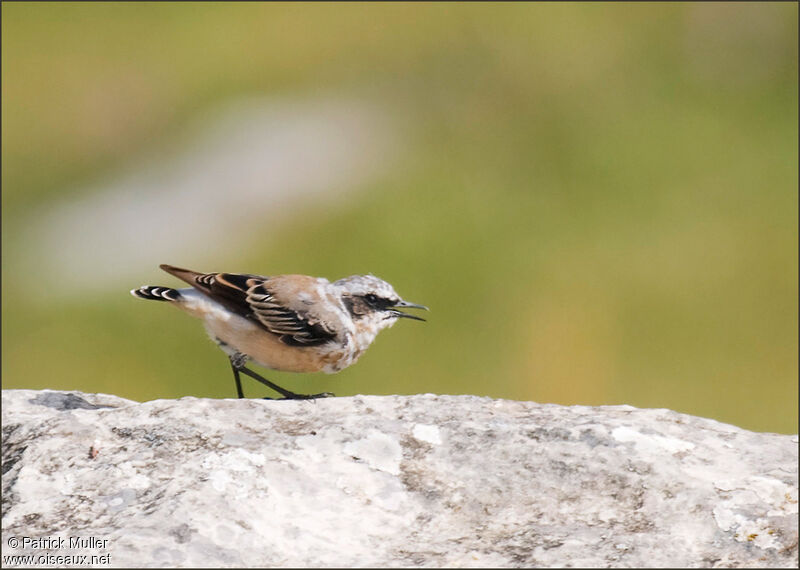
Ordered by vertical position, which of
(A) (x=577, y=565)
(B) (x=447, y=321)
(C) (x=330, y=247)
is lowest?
(A) (x=577, y=565)

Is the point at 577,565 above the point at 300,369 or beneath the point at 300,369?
beneath

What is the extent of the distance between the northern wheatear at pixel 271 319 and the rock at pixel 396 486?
1888 mm

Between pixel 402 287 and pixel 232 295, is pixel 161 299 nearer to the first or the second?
pixel 232 295

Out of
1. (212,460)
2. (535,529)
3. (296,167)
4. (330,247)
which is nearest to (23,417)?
(212,460)

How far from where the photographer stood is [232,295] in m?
8.68

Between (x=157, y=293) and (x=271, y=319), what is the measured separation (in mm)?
874

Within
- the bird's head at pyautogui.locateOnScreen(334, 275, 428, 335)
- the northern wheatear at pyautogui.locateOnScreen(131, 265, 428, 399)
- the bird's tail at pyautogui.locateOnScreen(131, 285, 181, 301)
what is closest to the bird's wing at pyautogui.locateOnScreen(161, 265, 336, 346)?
the northern wheatear at pyautogui.locateOnScreen(131, 265, 428, 399)

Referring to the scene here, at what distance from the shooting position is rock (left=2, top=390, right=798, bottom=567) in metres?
5.08

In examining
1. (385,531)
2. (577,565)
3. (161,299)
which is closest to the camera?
(577,565)

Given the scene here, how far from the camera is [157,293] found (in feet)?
27.9

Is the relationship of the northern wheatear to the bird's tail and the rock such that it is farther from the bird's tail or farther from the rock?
the rock

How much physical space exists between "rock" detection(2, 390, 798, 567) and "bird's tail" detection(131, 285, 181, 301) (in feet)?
6.39

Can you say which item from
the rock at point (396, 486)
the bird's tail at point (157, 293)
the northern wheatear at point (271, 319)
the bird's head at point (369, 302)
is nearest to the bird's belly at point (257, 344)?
the northern wheatear at point (271, 319)

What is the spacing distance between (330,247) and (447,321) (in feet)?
10.1
